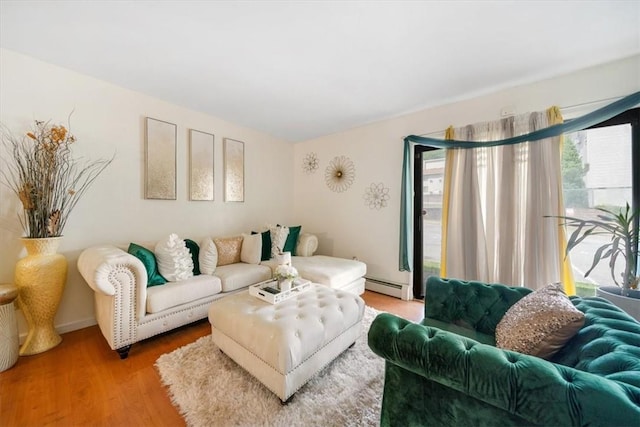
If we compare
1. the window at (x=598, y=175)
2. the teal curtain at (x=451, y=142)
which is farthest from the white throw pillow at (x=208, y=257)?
the window at (x=598, y=175)

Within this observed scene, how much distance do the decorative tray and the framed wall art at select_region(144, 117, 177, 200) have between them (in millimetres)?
1764

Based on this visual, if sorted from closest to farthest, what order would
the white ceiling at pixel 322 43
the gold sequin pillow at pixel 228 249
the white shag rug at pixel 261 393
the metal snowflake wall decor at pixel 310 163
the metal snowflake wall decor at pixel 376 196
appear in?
the white shag rug at pixel 261 393, the white ceiling at pixel 322 43, the gold sequin pillow at pixel 228 249, the metal snowflake wall decor at pixel 376 196, the metal snowflake wall decor at pixel 310 163

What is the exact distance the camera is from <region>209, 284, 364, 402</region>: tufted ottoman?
1.35 m

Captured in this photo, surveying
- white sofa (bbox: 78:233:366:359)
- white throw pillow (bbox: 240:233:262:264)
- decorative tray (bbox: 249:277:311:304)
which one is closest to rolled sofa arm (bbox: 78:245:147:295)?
white sofa (bbox: 78:233:366:359)

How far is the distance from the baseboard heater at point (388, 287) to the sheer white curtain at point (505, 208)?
63 cm

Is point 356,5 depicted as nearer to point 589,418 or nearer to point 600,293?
point 589,418

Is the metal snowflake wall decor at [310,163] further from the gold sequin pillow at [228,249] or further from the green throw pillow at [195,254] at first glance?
the green throw pillow at [195,254]

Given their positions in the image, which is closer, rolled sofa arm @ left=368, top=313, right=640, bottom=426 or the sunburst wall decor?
rolled sofa arm @ left=368, top=313, right=640, bottom=426

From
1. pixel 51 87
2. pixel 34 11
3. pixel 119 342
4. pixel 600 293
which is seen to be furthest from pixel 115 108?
pixel 600 293

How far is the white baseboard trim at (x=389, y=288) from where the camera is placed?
3096mm

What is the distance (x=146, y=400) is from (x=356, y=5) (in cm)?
280

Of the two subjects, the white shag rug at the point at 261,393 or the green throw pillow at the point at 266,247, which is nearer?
the white shag rug at the point at 261,393

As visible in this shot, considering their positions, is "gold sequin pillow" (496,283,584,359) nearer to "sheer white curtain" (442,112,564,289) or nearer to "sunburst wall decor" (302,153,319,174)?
"sheer white curtain" (442,112,564,289)

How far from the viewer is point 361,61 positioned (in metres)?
2.02
